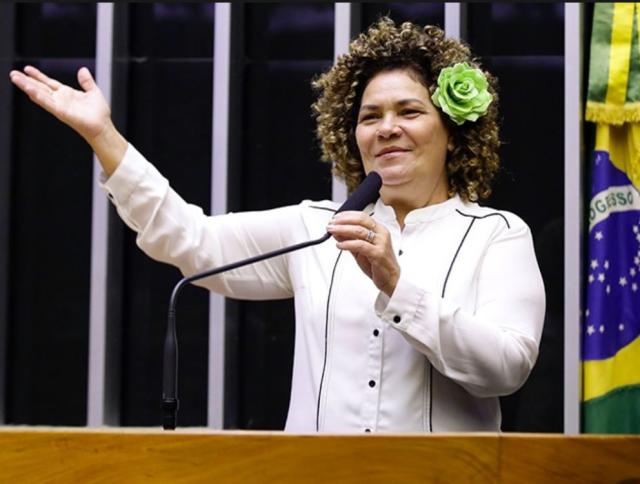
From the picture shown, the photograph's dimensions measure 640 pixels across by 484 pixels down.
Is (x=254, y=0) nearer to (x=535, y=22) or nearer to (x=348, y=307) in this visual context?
(x=535, y=22)

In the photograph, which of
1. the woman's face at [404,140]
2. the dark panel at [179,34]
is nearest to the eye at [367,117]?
the woman's face at [404,140]

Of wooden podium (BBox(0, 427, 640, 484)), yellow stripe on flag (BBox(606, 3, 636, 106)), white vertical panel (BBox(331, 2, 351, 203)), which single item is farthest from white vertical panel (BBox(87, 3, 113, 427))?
wooden podium (BBox(0, 427, 640, 484))

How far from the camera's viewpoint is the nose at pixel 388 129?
8.46 feet

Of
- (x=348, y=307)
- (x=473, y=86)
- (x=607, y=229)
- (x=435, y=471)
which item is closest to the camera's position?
(x=435, y=471)

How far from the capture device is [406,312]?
2.25 m

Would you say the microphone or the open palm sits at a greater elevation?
the open palm

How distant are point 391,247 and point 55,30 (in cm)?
288

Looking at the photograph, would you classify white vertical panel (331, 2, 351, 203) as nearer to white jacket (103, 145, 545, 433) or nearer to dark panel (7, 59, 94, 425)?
dark panel (7, 59, 94, 425)

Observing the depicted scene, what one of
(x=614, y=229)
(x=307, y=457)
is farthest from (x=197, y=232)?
(x=614, y=229)

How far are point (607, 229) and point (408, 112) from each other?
1.66 metres

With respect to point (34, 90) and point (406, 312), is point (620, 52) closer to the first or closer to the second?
point (406, 312)

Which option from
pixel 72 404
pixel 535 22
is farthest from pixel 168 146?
pixel 535 22

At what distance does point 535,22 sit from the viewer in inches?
178

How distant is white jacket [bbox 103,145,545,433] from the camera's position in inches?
89.8
